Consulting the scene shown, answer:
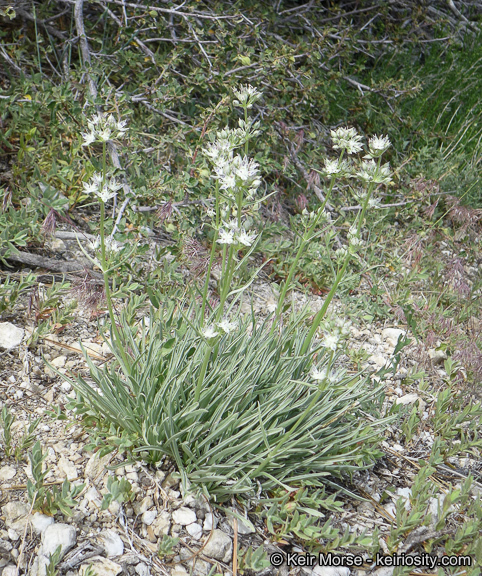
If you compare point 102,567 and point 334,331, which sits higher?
point 334,331

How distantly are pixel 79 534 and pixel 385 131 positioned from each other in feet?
14.0

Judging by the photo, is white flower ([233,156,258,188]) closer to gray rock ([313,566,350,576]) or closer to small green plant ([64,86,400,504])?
small green plant ([64,86,400,504])

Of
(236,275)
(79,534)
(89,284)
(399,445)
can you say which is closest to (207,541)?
(79,534)

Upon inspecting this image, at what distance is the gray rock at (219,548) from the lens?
6.44 feet

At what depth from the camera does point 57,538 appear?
1.87 m

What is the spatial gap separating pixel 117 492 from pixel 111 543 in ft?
0.56

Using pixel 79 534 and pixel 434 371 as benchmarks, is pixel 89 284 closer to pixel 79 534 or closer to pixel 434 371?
pixel 79 534

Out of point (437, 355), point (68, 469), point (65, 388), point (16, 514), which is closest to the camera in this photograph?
point (16, 514)

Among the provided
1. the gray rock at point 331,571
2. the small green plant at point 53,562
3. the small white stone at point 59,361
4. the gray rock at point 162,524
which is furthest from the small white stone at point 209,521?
the small white stone at point 59,361

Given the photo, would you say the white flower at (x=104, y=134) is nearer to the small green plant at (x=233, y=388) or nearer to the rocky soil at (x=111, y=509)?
the small green plant at (x=233, y=388)

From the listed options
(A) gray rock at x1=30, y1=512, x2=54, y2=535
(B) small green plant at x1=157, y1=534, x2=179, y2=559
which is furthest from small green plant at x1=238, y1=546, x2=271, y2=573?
(A) gray rock at x1=30, y1=512, x2=54, y2=535

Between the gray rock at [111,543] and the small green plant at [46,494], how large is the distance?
5.8 inches

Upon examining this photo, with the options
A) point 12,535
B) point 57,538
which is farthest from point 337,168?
point 12,535

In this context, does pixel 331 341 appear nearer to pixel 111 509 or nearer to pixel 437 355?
pixel 111 509
